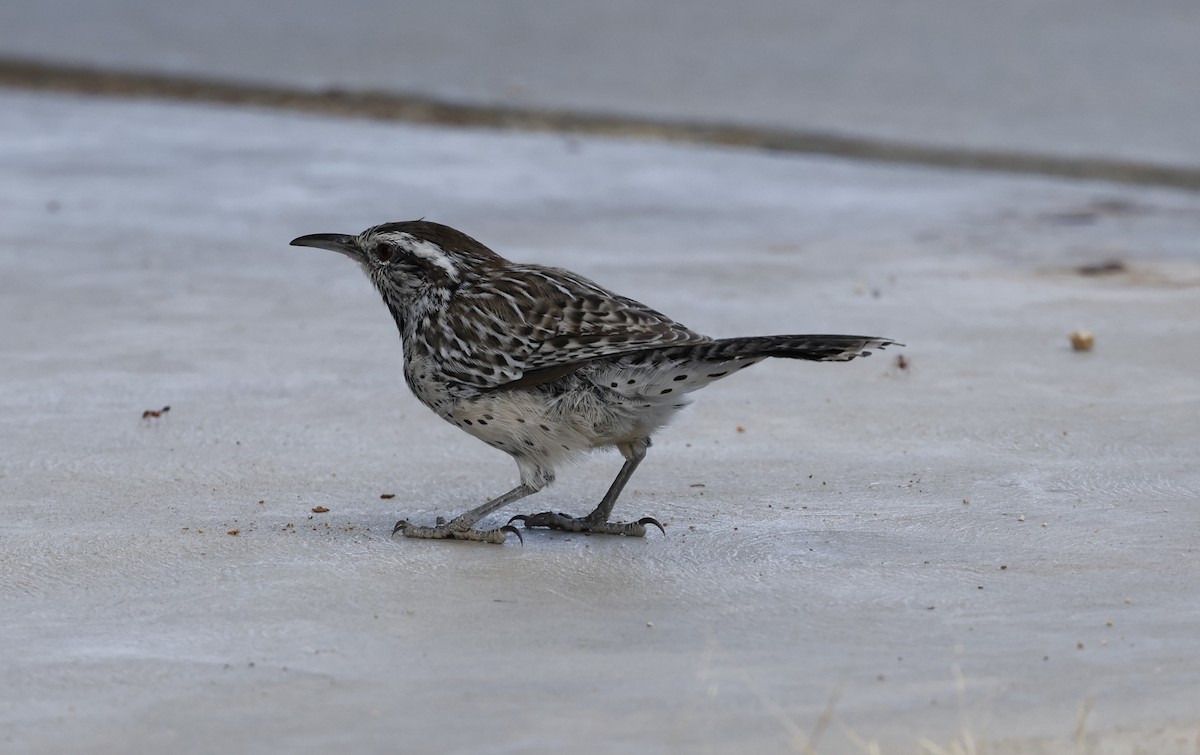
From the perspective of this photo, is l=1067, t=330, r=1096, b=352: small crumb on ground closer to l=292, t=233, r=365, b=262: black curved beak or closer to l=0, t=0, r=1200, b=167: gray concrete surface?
l=292, t=233, r=365, b=262: black curved beak

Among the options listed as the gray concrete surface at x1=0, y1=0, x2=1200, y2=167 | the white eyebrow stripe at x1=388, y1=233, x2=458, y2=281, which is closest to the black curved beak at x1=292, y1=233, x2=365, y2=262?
the white eyebrow stripe at x1=388, y1=233, x2=458, y2=281

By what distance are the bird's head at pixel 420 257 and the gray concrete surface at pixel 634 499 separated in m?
0.74

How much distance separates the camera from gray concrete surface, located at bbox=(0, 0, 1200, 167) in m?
15.2

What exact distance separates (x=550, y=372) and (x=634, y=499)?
750 mm

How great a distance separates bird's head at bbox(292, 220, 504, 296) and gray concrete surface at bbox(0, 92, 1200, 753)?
0.74 meters

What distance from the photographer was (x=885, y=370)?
8008mm

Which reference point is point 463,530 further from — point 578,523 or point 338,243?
point 338,243

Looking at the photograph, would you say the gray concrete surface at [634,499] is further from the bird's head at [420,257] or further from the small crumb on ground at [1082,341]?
the bird's head at [420,257]

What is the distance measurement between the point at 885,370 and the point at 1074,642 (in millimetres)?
3493

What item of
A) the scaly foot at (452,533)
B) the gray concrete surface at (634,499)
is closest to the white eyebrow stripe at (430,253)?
the gray concrete surface at (634,499)

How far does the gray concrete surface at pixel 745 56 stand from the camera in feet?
49.9

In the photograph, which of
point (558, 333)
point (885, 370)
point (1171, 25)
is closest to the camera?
point (558, 333)

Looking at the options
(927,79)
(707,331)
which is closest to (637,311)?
(707,331)

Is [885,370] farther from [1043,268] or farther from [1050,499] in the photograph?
[1043,268]
